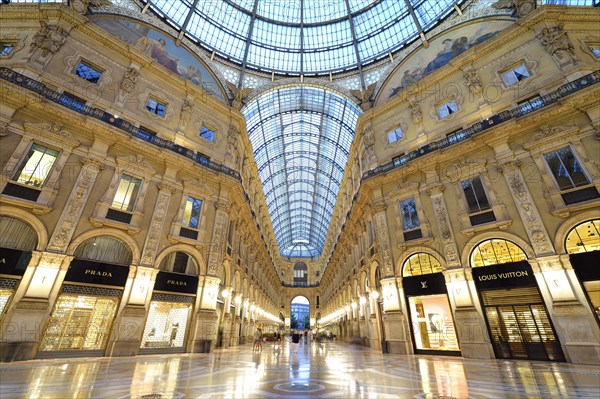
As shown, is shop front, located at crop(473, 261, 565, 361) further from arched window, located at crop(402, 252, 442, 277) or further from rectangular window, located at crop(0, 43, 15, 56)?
rectangular window, located at crop(0, 43, 15, 56)

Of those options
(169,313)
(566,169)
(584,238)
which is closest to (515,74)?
(566,169)

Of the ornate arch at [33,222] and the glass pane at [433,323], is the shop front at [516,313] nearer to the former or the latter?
the glass pane at [433,323]

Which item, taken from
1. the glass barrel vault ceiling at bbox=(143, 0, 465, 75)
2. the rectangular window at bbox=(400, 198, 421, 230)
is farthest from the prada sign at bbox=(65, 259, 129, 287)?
the glass barrel vault ceiling at bbox=(143, 0, 465, 75)

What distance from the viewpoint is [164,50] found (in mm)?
19703

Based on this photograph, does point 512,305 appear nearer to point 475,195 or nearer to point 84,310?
point 475,195

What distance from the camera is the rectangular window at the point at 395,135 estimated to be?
1958 cm

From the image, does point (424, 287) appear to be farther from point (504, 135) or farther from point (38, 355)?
point (38, 355)

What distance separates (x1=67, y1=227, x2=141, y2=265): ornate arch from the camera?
12352mm

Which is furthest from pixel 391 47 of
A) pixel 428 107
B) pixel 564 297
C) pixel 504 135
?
pixel 564 297

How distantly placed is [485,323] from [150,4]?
3179 centimetres

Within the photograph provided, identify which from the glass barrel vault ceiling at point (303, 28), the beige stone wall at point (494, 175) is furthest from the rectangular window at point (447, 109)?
the glass barrel vault ceiling at point (303, 28)

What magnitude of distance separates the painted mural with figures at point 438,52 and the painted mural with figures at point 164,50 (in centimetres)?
1561

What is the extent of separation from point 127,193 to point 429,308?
19.0 metres

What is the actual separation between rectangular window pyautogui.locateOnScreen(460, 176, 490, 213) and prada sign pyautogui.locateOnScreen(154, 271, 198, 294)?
55.8 ft
